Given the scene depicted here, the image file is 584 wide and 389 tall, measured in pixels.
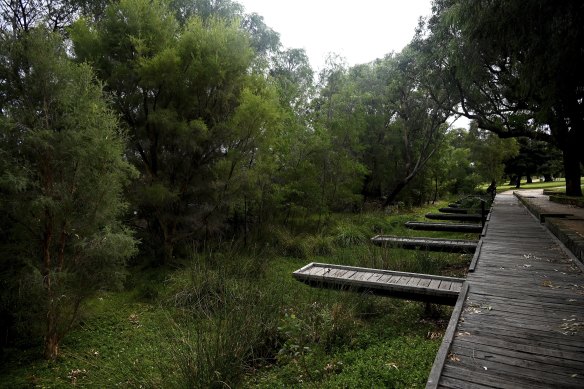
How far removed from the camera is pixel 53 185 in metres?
4.27

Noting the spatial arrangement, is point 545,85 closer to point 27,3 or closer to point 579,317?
point 579,317

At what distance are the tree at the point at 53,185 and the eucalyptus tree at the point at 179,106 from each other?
7.96 ft

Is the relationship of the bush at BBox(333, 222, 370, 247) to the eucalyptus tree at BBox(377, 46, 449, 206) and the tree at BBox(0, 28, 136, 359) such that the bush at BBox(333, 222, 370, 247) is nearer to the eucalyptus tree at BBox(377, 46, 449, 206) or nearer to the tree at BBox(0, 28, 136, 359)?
the tree at BBox(0, 28, 136, 359)

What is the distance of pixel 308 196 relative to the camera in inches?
444

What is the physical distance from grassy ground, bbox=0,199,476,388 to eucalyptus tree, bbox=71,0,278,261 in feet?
6.17

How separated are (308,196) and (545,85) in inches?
278

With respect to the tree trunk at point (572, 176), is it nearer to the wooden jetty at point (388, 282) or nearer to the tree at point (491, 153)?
the tree at point (491, 153)

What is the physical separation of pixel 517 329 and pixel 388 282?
7.34 ft

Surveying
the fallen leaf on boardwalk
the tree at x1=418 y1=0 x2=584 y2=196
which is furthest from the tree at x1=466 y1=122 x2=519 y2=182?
the fallen leaf on boardwalk

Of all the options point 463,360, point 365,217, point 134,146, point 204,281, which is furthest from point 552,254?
point 134,146

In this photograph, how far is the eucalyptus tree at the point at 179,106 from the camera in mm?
7078

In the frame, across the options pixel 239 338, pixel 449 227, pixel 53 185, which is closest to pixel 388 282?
pixel 239 338

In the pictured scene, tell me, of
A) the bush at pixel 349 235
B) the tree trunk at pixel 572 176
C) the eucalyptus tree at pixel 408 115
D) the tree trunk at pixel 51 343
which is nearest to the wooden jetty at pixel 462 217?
the eucalyptus tree at pixel 408 115

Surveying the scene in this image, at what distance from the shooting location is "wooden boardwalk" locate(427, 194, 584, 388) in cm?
239
